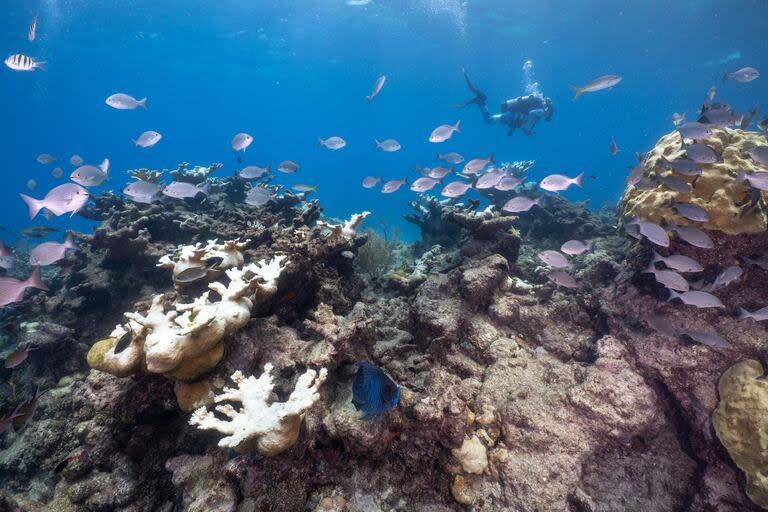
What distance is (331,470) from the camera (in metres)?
2.91

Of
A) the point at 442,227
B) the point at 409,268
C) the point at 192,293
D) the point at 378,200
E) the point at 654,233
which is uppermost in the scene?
the point at 654,233

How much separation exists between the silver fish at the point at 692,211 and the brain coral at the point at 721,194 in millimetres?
226

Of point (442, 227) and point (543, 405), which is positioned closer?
A: point (543, 405)

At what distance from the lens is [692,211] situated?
378cm

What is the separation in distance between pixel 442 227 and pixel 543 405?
243 inches

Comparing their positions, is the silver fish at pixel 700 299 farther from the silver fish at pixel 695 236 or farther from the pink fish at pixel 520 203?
the pink fish at pixel 520 203

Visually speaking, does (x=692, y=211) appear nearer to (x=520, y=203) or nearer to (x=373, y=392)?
(x=520, y=203)

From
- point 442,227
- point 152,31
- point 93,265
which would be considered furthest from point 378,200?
point 93,265

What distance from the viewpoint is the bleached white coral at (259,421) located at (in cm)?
242

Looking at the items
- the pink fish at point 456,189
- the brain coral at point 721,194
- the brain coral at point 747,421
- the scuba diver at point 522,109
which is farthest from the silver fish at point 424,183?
the scuba diver at point 522,109

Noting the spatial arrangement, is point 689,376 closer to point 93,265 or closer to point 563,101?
point 93,265

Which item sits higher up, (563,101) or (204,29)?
(204,29)

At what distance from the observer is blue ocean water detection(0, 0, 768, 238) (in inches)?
1272

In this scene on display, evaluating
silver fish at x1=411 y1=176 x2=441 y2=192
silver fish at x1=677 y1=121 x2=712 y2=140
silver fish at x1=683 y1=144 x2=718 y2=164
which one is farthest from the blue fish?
silver fish at x1=411 y1=176 x2=441 y2=192
